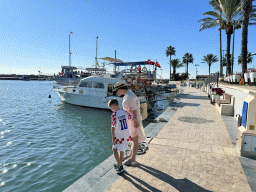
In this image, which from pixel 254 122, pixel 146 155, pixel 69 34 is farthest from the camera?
pixel 69 34

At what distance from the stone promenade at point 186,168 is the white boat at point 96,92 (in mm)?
10036

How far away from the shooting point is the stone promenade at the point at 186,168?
3.31 meters

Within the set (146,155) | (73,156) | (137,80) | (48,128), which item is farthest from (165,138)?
(137,80)

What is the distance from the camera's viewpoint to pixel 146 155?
4.71 metres

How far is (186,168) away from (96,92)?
44.8 ft

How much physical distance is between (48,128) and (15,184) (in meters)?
6.40

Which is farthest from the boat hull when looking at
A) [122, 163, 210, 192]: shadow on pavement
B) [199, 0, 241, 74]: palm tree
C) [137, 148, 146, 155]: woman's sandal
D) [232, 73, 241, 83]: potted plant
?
[199, 0, 241, 74]: palm tree

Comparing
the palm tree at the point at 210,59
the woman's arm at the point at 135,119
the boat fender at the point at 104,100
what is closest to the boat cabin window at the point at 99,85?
the boat fender at the point at 104,100

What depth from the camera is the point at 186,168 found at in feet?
13.1

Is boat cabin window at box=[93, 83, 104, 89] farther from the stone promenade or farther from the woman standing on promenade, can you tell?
the woman standing on promenade

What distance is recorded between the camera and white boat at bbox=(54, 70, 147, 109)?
640 inches

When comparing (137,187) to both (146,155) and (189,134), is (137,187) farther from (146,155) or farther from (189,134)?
(189,134)

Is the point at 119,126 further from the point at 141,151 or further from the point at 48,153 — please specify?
the point at 48,153

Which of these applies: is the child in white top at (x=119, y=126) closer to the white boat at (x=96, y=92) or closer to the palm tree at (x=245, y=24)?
the white boat at (x=96, y=92)
